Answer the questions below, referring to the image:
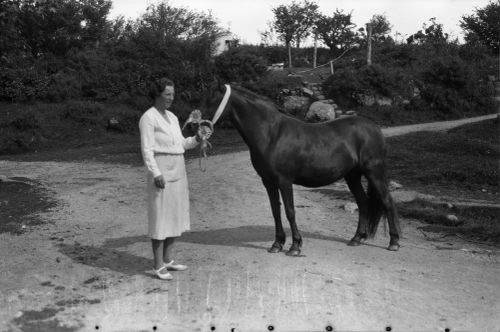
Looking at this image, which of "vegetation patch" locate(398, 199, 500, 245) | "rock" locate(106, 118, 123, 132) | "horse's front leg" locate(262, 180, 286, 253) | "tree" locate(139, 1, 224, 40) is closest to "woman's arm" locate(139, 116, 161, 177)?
"horse's front leg" locate(262, 180, 286, 253)

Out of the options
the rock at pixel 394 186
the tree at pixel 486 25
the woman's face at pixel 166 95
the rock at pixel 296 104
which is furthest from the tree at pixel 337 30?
the woman's face at pixel 166 95

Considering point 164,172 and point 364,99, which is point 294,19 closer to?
point 364,99

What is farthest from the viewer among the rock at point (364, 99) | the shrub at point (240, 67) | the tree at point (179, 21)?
the tree at point (179, 21)

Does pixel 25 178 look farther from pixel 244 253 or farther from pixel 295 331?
pixel 295 331

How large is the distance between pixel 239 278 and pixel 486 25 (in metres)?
31.9

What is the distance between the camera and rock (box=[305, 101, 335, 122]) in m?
20.4

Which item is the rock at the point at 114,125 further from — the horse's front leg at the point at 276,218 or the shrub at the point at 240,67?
the horse's front leg at the point at 276,218

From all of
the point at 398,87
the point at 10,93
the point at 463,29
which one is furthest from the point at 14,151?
the point at 463,29

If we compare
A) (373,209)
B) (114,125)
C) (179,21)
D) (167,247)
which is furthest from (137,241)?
(179,21)

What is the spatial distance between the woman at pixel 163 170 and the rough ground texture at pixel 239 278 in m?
0.50

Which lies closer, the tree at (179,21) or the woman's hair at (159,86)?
the woman's hair at (159,86)

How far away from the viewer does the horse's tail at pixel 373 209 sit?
672 centimetres

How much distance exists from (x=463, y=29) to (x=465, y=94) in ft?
38.5

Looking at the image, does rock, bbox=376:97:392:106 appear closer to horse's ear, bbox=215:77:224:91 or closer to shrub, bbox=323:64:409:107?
shrub, bbox=323:64:409:107
